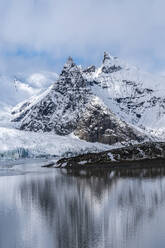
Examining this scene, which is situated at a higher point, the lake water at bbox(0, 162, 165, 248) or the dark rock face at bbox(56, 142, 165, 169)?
the dark rock face at bbox(56, 142, 165, 169)

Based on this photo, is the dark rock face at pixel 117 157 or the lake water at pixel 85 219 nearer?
the lake water at pixel 85 219

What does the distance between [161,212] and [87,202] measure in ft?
40.9

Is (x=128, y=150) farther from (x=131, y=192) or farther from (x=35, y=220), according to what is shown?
(x=35, y=220)

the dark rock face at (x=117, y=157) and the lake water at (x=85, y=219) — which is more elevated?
the dark rock face at (x=117, y=157)

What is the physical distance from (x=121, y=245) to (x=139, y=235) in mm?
3206

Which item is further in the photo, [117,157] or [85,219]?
[117,157]

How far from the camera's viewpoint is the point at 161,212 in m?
40.1

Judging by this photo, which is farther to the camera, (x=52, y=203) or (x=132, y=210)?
(x=52, y=203)

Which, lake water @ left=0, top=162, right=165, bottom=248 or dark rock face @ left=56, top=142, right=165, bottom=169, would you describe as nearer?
lake water @ left=0, top=162, right=165, bottom=248

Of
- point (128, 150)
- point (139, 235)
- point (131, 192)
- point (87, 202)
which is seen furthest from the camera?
point (128, 150)

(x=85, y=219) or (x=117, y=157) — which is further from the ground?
(x=117, y=157)

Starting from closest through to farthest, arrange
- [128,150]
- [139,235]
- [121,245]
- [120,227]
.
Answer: [121,245], [139,235], [120,227], [128,150]

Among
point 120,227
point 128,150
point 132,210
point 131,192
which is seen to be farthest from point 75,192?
point 128,150

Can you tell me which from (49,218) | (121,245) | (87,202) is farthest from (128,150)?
(121,245)
